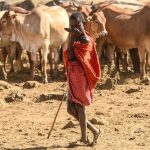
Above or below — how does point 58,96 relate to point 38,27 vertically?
below

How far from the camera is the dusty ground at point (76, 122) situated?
25.1 feet

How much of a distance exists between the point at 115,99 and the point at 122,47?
3543 millimetres

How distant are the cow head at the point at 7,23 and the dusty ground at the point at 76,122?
2.02 meters

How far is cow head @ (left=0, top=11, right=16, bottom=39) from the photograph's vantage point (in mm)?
14062

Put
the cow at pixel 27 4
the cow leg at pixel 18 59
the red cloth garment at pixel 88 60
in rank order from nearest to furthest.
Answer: the red cloth garment at pixel 88 60, the cow leg at pixel 18 59, the cow at pixel 27 4

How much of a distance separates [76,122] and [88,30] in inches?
228

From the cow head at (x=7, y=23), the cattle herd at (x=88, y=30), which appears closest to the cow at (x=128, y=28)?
the cattle herd at (x=88, y=30)

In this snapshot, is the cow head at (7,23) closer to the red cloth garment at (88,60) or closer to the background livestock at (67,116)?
the background livestock at (67,116)

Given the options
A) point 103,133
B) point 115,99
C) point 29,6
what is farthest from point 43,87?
point 29,6

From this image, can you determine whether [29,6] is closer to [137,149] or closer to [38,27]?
[38,27]

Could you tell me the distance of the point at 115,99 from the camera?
11094 mm

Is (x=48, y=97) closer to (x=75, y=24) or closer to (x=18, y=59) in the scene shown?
(x=75, y=24)

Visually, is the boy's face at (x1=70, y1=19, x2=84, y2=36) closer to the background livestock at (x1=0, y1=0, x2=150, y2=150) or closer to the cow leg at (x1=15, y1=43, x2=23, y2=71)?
the background livestock at (x1=0, y1=0, x2=150, y2=150)

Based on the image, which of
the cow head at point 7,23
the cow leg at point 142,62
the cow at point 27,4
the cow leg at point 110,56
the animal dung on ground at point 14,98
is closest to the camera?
the animal dung on ground at point 14,98
